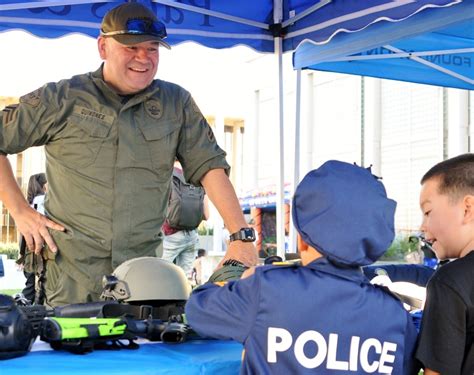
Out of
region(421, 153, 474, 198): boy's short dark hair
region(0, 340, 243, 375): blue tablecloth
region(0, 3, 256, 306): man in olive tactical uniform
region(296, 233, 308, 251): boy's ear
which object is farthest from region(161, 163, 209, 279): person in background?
region(296, 233, 308, 251): boy's ear

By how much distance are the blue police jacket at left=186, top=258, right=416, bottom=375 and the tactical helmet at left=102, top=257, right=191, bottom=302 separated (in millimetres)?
322

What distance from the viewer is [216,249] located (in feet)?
41.4

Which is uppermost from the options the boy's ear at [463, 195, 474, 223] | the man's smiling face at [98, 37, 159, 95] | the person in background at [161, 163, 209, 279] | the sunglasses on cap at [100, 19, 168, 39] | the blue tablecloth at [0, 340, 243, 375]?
the sunglasses on cap at [100, 19, 168, 39]

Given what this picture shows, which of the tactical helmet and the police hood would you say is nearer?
the police hood

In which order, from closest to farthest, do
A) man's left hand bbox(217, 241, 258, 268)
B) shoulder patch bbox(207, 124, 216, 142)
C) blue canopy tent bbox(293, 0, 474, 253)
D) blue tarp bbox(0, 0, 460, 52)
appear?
man's left hand bbox(217, 241, 258, 268)
shoulder patch bbox(207, 124, 216, 142)
blue tarp bbox(0, 0, 460, 52)
blue canopy tent bbox(293, 0, 474, 253)

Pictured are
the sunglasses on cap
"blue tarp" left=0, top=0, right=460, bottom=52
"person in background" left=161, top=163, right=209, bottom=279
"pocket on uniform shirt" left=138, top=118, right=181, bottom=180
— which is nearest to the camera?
the sunglasses on cap

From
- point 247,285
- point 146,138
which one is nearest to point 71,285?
point 146,138

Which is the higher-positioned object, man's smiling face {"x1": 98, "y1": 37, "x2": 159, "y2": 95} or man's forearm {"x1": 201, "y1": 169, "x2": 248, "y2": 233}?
man's smiling face {"x1": 98, "y1": 37, "x2": 159, "y2": 95}

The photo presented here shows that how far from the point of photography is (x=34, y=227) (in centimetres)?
196

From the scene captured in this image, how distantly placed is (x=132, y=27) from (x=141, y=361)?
3.59ft

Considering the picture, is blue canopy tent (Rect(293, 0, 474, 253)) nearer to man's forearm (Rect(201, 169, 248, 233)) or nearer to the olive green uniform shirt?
man's forearm (Rect(201, 169, 248, 233))

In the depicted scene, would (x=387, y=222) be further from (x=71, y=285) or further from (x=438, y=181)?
(x=71, y=285)

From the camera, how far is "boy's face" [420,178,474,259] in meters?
1.57

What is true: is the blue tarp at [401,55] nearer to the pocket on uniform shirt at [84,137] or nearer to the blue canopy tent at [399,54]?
the blue canopy tent at [399,54]
